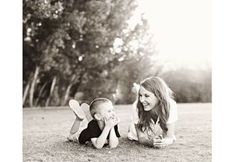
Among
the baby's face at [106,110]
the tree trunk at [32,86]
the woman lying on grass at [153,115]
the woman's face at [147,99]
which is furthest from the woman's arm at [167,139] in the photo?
the tree trunk at [32,86]

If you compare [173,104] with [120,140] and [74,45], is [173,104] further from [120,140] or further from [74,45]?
[74,45]

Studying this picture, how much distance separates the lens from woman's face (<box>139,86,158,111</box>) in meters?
1.80

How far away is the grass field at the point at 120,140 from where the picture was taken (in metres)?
1.75

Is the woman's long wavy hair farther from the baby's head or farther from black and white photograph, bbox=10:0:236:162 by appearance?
the baby's head

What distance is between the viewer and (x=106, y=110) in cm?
179

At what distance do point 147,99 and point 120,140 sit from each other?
0.20 meters

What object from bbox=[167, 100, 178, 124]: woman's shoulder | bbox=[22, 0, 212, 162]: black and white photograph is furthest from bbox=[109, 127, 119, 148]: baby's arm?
bbox=[167, 100, 178, 124]: woman's shoulder

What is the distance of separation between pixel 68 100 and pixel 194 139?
0.55 m

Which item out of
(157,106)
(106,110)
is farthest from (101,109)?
(157,106)

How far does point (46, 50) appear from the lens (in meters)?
1.83

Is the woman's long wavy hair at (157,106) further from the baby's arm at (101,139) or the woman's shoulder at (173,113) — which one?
the baby's arm at (101,139)

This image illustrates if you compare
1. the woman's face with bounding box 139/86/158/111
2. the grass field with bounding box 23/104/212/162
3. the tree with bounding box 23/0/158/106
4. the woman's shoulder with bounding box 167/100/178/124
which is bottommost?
the grass field with bounding box 23/104/212/162
